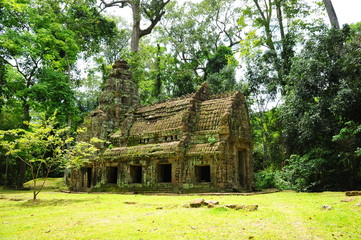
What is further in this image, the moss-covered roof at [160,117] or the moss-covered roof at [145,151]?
the moss-covered roof at [160,117]

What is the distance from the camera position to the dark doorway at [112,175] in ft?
→ 64.5

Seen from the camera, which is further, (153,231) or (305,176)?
(305,176)

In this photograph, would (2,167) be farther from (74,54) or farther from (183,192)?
(183,192)


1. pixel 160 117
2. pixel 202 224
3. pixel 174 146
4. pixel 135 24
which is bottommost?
pixel 202 224

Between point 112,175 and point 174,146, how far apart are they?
622 cm

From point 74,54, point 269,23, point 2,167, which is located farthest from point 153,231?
point 2,167

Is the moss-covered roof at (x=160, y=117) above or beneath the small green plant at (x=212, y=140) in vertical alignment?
above

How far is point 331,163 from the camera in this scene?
14.6m

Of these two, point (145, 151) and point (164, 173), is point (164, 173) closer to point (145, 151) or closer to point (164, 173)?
point (164, 173)

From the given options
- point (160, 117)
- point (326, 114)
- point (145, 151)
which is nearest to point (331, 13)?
point (326, 114)

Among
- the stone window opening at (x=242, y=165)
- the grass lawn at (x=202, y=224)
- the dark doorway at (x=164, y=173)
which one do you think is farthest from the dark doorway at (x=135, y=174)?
the grass lawn at (x=202, y=224)

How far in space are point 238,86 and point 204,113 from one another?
400 inches

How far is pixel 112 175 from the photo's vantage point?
20031mm

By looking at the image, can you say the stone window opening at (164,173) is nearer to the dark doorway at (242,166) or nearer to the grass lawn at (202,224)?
the dark doorway at (242,166)
